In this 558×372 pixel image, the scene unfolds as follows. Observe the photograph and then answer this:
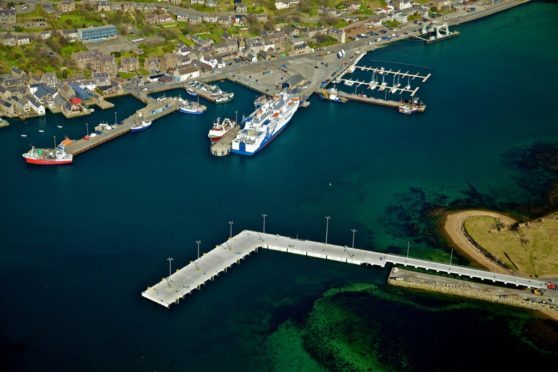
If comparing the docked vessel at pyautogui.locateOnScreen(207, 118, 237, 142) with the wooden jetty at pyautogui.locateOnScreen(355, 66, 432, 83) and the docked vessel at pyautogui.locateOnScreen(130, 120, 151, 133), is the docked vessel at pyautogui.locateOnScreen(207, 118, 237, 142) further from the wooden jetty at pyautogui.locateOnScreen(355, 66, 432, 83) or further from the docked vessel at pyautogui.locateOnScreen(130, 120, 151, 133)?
the wooden jetty at pyautogui.locateOnScreen(355, 66, 432, 83)

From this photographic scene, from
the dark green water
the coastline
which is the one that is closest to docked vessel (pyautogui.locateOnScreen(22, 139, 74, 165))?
the dark green water

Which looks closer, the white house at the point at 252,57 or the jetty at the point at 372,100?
the jetty at the point at 372,100

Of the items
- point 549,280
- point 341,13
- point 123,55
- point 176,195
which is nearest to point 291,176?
point 176,195

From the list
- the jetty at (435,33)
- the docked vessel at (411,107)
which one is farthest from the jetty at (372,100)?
the jetty at (435,33)

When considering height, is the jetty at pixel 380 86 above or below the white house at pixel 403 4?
below

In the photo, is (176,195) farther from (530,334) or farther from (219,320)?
(530,334)

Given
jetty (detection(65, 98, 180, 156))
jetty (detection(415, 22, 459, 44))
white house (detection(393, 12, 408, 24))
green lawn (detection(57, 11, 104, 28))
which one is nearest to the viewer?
jetty (detection(65, 98, 180, 156))

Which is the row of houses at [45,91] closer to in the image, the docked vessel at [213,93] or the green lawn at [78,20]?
the docked vessel at [213,93]
